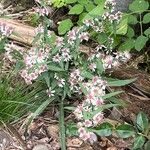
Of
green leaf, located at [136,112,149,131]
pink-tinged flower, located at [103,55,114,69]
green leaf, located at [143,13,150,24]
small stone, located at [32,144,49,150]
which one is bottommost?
small stone, located at [32,144,49,150]

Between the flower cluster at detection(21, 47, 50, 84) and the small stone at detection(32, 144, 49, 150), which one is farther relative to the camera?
the small stone at detection(32, 144, 49, 150)

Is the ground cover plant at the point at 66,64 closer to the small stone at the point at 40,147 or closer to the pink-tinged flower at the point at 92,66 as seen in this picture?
the pink-tinged flower at the point at 92,66

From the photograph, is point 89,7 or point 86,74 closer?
point 86,74

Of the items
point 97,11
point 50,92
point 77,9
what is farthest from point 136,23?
point 50,92

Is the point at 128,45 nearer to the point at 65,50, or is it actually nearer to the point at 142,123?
the point at 65,50

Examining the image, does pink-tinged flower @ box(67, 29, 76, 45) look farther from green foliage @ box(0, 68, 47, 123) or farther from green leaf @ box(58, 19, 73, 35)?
green leaf @ box(58, 19, 73, 35)

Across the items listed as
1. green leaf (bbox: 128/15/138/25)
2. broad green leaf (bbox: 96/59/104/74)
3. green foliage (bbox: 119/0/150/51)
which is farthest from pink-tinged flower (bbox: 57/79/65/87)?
green leaf (bbox: 128/15/138/25)

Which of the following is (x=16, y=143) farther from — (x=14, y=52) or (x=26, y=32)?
(x=26, y=32)

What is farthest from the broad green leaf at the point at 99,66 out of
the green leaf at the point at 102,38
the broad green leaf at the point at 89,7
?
the broad green leaf at the point at 89,7
